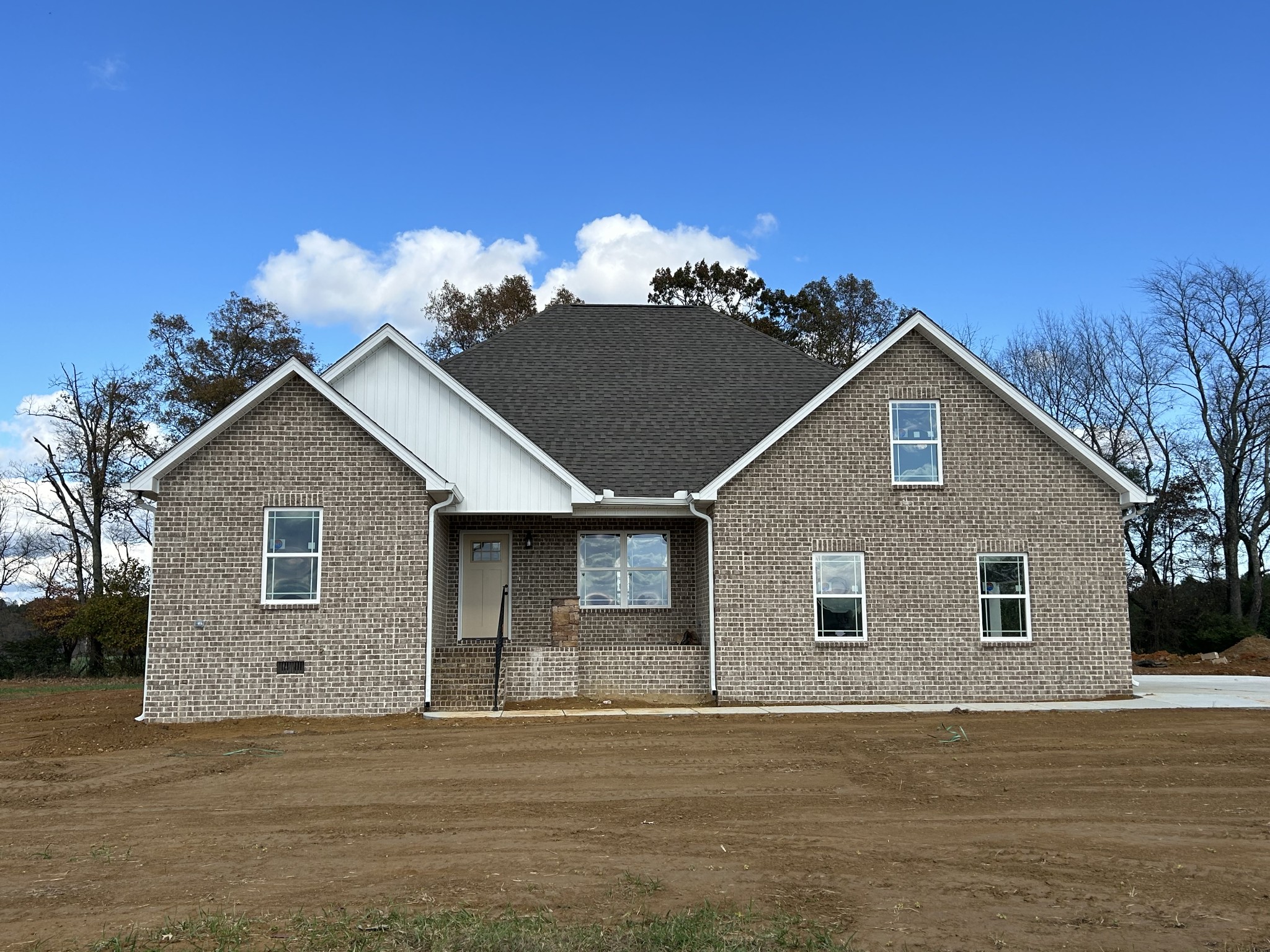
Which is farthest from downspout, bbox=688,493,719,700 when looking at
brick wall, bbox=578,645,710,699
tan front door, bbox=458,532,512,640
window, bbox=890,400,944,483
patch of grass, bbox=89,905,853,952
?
patch of grass, bbox=89,905,853,952

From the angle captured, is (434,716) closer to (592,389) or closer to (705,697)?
(705,697)

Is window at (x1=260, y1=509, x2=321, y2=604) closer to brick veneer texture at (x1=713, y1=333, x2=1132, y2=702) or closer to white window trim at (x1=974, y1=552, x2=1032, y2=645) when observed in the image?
brick veneer texture at (x1=713, y1=333, x2=1132, y2=702)

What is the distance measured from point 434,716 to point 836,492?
7232mm

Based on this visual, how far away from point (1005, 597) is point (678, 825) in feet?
32.3

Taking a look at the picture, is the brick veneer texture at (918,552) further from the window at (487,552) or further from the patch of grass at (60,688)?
the patch of grass at (60,688)

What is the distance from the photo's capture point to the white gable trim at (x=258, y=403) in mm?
15102

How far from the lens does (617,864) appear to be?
24.0ft

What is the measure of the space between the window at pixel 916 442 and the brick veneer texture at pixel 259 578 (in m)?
7.73

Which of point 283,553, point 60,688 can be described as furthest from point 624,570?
point 60,688

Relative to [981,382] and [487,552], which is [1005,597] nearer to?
[981,382]

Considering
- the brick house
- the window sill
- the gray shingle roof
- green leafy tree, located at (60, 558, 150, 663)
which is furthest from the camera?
green leafy tree, located at (60, 558, 150, 663)

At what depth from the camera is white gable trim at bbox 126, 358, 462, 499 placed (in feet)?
49.5

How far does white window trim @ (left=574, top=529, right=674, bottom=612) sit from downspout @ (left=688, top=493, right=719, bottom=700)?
61.2 inches

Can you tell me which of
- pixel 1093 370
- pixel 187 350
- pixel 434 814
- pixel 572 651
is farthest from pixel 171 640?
pixel 1093 370
